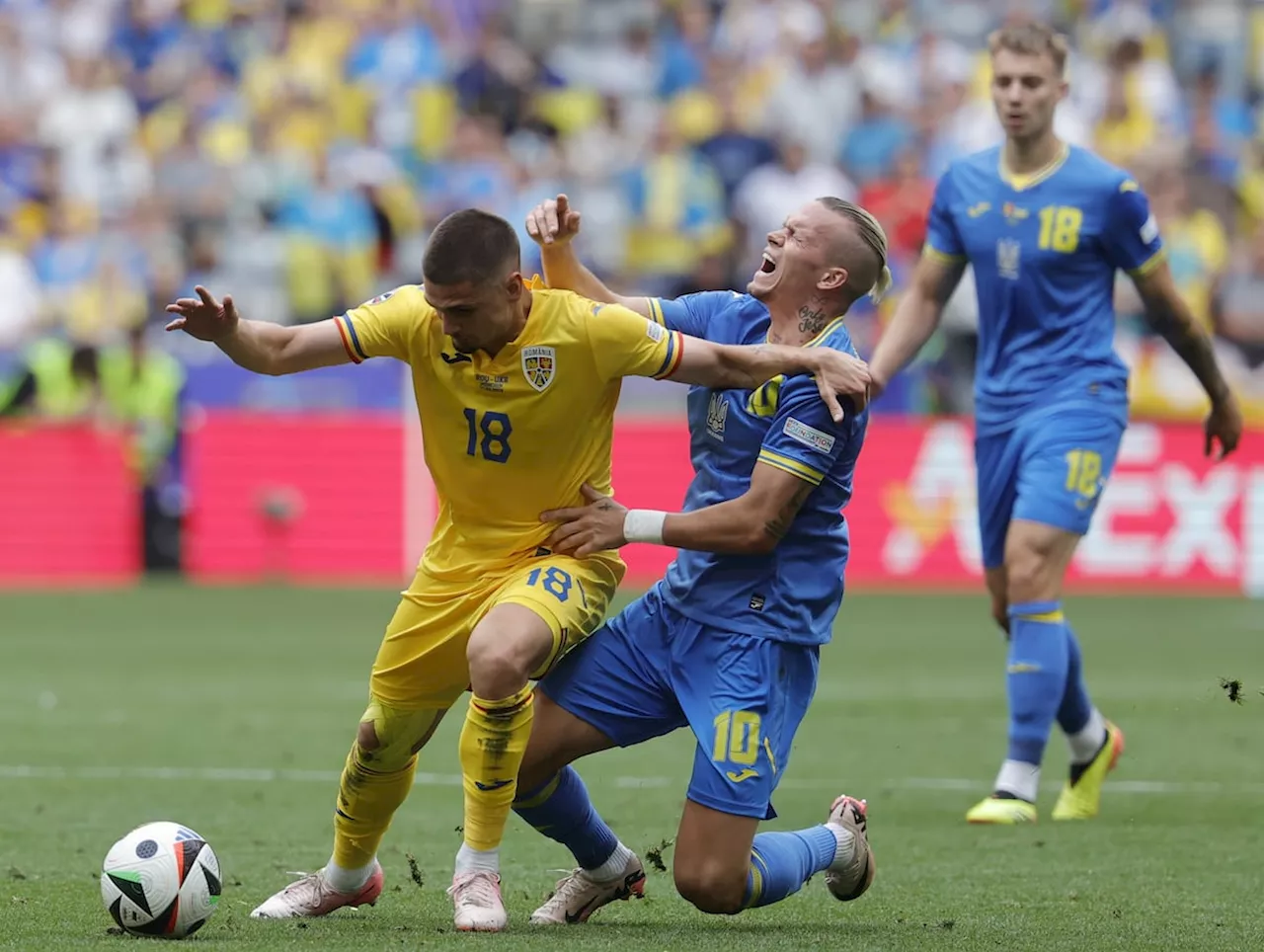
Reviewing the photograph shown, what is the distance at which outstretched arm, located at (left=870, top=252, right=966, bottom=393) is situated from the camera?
8391mm

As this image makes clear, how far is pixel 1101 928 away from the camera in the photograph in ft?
18.9

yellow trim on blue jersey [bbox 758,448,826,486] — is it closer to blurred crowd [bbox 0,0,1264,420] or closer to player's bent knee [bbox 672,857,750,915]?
player's bent knee [bbox 672,857,750,915]

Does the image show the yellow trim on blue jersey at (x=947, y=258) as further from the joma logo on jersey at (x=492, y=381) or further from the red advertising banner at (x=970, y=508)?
the red advertising banner at (x=970, y=508)

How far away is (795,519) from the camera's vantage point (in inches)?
240

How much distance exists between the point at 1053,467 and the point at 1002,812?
4.20ft

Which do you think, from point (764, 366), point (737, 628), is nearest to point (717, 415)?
point (764, 366)

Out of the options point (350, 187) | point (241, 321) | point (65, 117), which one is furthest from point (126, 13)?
point (241, 321)

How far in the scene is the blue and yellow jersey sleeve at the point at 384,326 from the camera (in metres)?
5.95

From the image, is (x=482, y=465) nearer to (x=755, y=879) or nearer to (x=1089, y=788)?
(x=755, y=879)

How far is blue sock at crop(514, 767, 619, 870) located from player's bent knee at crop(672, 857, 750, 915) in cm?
33

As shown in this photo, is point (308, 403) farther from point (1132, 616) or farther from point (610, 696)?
point (610, 696)

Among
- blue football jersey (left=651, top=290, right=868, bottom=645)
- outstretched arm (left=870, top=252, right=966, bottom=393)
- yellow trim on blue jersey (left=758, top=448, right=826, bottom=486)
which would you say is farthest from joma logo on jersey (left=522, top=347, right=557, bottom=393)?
outstretched arm (left=870, top=252, right=966, bottom=393)

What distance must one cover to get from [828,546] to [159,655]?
8.06 metres

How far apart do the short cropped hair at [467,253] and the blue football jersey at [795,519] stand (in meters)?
0.84
